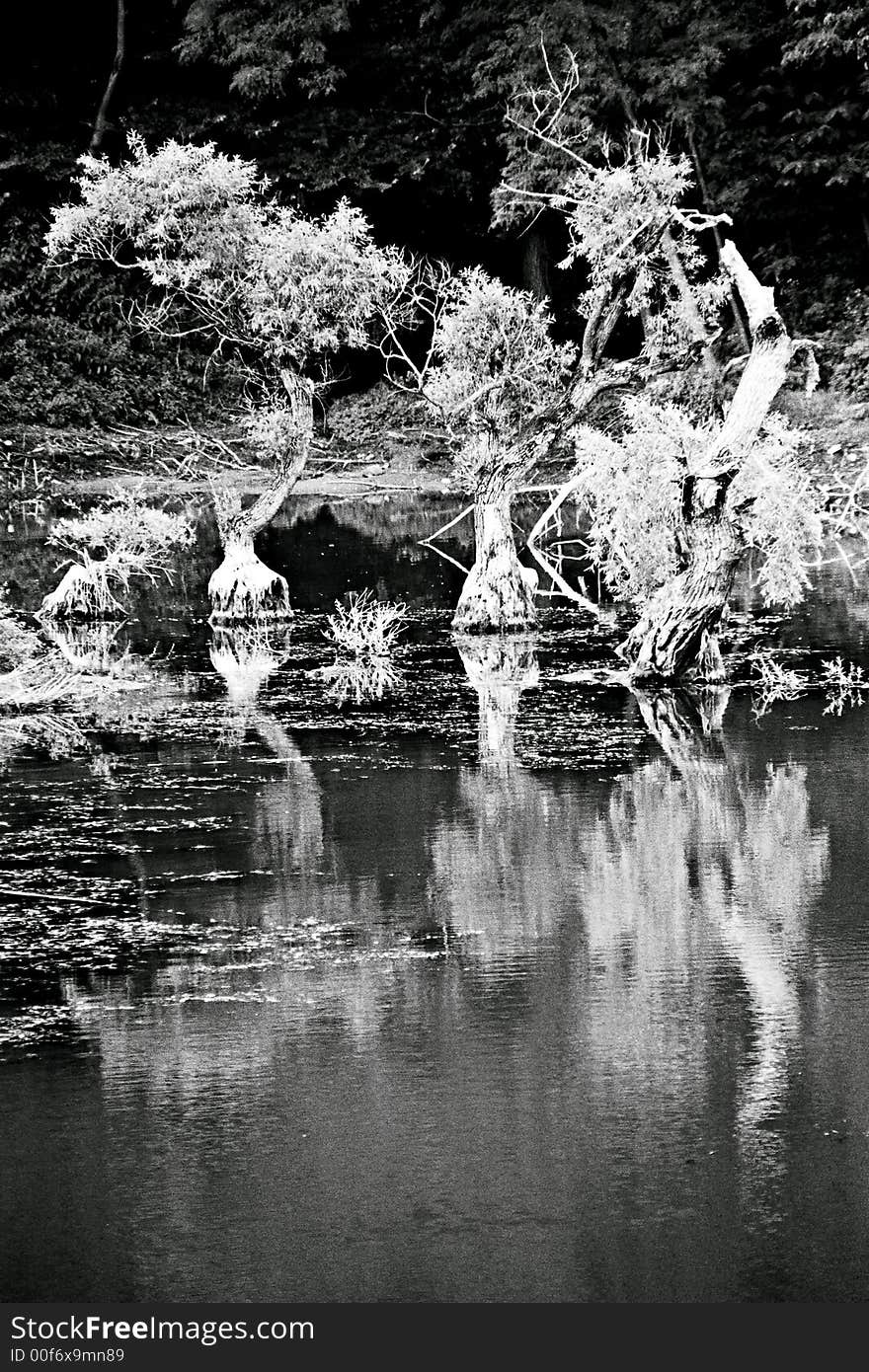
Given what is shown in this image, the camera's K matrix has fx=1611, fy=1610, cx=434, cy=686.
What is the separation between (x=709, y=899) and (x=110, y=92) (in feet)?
113

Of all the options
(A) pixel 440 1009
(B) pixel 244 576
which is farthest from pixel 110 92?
(A) pixel 440 1009

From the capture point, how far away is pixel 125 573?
20531mm

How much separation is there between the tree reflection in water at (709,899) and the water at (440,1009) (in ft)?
0.09

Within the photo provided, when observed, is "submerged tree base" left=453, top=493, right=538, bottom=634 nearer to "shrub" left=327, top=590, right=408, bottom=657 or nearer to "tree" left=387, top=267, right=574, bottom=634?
"tree" left=387, top=267, right=574, bottom=634

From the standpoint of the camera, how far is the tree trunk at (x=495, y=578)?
19219 mm

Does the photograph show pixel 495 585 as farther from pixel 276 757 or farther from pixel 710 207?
pixel 710 207

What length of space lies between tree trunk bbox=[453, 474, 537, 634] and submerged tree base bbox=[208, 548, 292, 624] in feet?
9.06

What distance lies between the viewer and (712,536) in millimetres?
15484

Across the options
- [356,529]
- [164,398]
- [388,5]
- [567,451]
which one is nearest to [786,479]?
[356,529]

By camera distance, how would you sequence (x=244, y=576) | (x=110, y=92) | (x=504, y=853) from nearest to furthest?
1. (x=504, y=853)
2. (x=244, y=576)
3. (x=110, y=92)

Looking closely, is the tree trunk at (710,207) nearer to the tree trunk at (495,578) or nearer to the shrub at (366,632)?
the tree trunk at (495,578)

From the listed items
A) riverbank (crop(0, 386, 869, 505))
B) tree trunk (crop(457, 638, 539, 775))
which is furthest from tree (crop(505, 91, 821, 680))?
riverbank (crop(0, 386, 869, 505))

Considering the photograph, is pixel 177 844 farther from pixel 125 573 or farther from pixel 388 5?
pixel 388 5

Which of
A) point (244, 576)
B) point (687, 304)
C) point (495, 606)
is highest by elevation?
point (687, 304)
